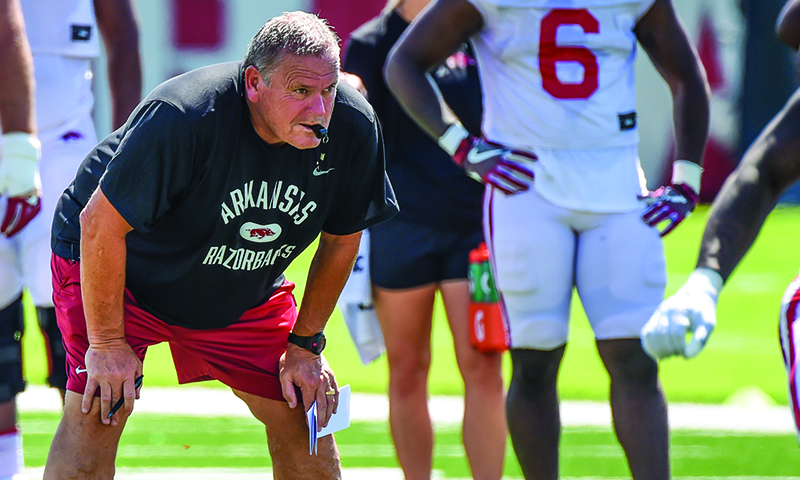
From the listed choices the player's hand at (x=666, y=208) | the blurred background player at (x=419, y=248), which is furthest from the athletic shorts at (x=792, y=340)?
the blurred background player at (x=419, y=248)

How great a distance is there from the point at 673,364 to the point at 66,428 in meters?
5.38

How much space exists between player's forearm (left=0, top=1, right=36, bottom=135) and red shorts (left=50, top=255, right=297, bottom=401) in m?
0.82

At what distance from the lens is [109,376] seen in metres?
3.07

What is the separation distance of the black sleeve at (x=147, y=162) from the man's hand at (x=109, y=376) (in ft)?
1.25

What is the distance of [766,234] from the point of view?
16.0 metres

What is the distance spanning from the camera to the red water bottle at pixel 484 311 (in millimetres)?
4160

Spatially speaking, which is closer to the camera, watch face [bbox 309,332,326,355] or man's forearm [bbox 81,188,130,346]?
man's forearm [bbox 81,188,130,346]

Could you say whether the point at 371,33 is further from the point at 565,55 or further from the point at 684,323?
the point at 684,323

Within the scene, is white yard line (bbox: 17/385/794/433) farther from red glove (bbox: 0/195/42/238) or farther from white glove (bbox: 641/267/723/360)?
white glove (bbox: 641/267/723/360)

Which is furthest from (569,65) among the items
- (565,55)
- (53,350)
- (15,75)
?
(53,350)

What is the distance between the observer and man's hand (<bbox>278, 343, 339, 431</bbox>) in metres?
3.32

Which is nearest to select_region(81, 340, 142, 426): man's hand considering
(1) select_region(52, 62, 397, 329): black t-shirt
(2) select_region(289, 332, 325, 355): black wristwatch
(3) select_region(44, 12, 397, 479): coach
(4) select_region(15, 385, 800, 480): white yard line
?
(3) select_region(44, 12, 397, 479): coach

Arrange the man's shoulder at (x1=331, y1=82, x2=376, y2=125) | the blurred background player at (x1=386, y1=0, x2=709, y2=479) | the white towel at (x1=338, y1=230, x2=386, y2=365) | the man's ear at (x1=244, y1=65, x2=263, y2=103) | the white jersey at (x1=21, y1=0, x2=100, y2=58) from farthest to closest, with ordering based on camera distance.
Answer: the white towel at (x1=338, y1=230, x2=386, y2=365), the white jersey at (x1=21, y1=0, x2=100, y2=58), the blurred background player at (x1=386, y1=0, x2=709, y2=479), the man's shoulder at (x1=331, y1=82, x2=376, y2=125), the man's ear at (x1=244, y1=65, x2=263, y2=103)

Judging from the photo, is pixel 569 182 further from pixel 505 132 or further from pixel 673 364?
pixel 673 364
